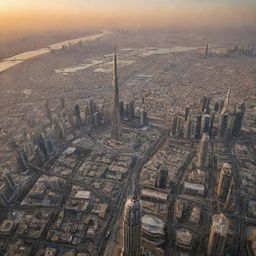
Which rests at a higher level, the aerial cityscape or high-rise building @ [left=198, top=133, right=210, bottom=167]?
high-rise building @ [left=198, top=133, right=210, bottom=167]

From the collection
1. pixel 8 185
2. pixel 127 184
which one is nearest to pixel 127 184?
pixel 127 184

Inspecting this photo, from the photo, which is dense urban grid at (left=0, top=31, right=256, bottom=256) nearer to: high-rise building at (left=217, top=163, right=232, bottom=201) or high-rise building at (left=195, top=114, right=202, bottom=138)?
high-rise building at (left=217, top=163, right=232, bottom=201)

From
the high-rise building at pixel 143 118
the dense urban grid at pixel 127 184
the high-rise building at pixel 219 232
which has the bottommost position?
the dense urban grid at pixel 127 184

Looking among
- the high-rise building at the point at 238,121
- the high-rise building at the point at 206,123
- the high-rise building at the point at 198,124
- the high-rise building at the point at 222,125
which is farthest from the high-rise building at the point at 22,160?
the high-rise building at the point at 238,121

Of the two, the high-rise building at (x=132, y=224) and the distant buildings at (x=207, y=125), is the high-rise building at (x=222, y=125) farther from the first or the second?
the high-rise building at (x=132, y=224)

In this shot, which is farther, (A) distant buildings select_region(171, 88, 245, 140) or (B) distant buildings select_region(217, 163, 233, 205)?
(A) distant buildings select_region(171, 88, 245, 140)

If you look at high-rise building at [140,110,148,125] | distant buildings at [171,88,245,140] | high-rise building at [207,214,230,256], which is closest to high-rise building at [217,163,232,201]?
high-rise building at [207,214,230,256]

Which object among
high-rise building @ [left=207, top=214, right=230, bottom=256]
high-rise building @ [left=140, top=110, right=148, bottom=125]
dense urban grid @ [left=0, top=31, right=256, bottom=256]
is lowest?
dense urban grid @ [left=0, top=31, right=256, bottom=256]

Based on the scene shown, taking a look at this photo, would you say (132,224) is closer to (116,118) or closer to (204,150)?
(204,150)
